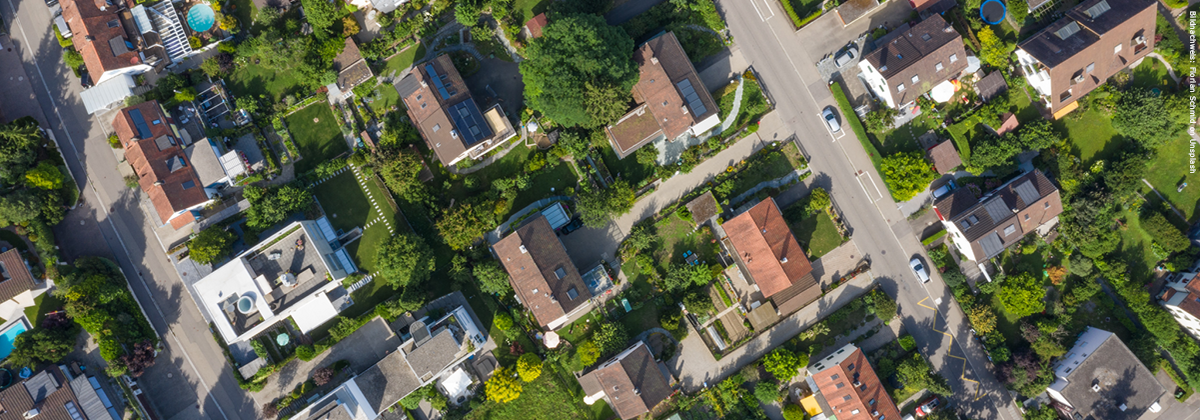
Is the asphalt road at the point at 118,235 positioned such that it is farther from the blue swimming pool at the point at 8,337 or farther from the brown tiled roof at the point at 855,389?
the brown tiled roof at the point at 855,389

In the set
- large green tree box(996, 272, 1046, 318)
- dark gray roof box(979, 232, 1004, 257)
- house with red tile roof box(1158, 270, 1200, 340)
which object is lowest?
house with red tile roof box(1158, 270, 1200, 340)

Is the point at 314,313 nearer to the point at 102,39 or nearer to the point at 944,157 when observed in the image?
the point at 102,39

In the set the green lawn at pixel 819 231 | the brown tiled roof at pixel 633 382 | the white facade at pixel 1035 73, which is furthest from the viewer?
the green lawn at pixel 819 231

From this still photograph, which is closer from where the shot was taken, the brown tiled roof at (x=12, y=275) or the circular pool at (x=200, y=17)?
the brown tiled roof at (x=12, y=275)

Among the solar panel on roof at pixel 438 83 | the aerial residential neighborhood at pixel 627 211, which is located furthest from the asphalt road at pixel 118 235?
the solar panel on roof at pixel 438 83

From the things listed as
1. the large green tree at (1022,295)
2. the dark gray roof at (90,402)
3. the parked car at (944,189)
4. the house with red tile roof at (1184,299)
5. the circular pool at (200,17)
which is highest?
the circular pool at (200,17)

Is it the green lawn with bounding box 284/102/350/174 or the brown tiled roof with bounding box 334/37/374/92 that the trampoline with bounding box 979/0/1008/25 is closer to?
the brown tiled roof with bounding box 334/37/374/92

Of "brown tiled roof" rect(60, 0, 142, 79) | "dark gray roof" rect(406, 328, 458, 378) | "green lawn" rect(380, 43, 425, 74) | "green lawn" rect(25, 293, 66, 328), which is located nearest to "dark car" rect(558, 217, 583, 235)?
"dark gray roof" rect(406, 328, 458, 378)
